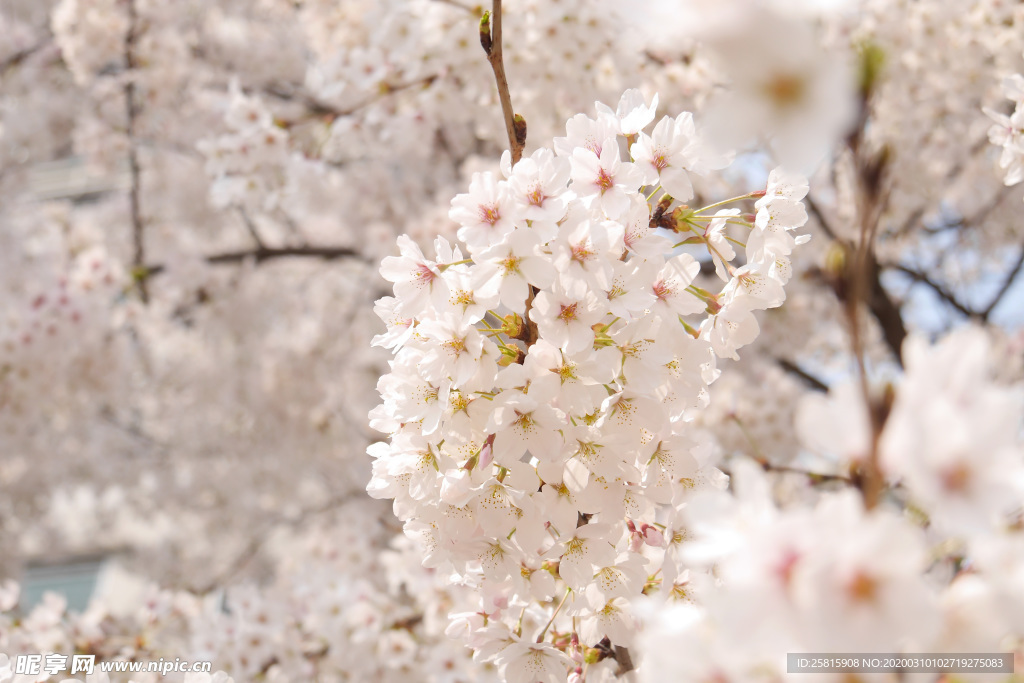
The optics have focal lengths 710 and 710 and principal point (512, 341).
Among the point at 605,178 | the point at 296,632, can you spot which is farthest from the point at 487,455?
the point at 296,632

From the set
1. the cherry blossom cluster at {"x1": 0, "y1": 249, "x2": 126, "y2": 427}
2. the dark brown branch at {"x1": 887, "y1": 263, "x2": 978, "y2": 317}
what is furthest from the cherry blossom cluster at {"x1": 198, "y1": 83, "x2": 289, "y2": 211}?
the dark brown branch at {"x1": 887, "y1": 263, "x2": 978, "y2": 317}

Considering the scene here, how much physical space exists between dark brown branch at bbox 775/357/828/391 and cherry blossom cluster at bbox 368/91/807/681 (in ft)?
13.0

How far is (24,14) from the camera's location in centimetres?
577

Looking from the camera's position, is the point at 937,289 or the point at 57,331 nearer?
the point at 57,331

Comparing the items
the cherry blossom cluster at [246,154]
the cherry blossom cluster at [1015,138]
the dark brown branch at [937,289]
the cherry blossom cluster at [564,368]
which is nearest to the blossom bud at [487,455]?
the cherry blossom cluster at [564,368]

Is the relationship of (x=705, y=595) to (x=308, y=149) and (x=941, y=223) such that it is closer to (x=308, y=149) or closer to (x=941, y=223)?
(x=308, y=149)

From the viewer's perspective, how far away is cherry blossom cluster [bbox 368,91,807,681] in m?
1.05

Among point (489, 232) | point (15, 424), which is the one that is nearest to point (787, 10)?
point (489, 232)

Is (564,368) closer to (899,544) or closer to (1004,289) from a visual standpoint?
(899,544)

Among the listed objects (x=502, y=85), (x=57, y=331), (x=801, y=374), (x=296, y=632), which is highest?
(x=801, y=374)

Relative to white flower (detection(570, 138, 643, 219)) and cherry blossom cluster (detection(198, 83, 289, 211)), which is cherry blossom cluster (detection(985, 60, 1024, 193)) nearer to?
white flower (detection(570, 138, 643, 219))

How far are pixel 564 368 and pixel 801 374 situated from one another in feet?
14.0

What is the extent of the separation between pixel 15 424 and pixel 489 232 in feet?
13.7

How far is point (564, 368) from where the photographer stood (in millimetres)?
1064
